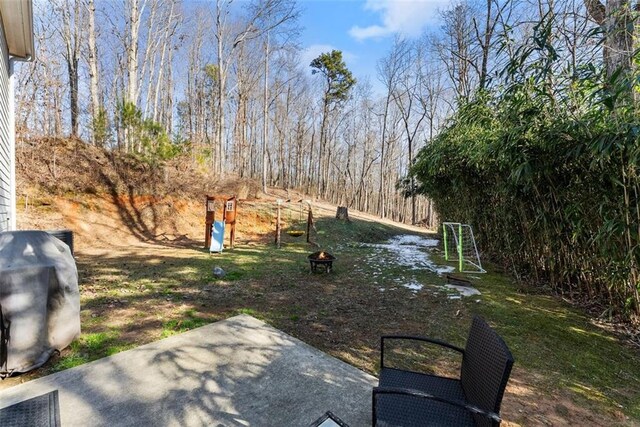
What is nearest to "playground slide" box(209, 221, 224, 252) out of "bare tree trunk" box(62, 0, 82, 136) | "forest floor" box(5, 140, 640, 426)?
"forest floor" box(5, 140, 640, 426)

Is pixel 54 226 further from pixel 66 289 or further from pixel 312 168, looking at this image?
pixel 312 168

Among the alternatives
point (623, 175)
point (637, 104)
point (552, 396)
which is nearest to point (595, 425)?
point (552, 396)

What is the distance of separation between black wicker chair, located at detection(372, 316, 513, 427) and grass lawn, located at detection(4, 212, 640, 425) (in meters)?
0.68

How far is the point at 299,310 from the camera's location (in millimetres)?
3533

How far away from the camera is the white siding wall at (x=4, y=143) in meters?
3.72

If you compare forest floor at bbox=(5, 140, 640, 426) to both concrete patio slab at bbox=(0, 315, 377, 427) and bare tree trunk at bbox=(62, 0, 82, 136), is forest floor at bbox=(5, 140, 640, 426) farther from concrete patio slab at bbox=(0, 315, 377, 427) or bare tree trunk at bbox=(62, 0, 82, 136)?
bare tree trunk at bbox=(62, 0, 82, 136)

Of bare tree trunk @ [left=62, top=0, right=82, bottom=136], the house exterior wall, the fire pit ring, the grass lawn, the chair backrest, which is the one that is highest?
bare tree trunk @ [left=62, top=0, right=82, bottom=136]

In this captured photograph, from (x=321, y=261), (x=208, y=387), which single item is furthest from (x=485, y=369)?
(x=321, y=261)

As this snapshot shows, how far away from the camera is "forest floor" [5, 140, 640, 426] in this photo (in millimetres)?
2244

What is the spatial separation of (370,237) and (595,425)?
8721 millimetres

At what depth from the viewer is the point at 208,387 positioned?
1914 mm

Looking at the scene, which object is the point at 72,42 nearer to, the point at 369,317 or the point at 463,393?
the point at 369,317

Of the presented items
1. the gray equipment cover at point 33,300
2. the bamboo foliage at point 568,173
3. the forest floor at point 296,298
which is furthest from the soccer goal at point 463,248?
the gray equipment cover at point 33,300

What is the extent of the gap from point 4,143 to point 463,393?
5.74 meters
